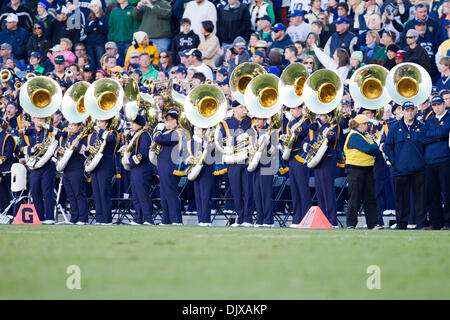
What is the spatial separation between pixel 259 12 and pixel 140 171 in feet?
18.9

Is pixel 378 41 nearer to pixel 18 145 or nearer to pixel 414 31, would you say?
pixel 414 31

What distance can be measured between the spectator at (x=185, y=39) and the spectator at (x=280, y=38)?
1872 millimetres

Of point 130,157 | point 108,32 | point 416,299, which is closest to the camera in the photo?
point 416,299

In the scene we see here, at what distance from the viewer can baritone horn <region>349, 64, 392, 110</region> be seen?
47.8ft

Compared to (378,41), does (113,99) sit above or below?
below

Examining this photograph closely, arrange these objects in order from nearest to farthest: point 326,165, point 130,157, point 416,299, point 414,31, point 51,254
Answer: point 416,299 → point 51,254 → point 326,165 → point 130,157 → point 414,31

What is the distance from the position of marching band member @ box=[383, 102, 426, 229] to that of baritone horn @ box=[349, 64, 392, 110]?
0.67m

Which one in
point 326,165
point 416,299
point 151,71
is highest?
point 151,71

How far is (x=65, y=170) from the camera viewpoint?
16.2 metres

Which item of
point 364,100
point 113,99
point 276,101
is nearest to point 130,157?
point 113,99

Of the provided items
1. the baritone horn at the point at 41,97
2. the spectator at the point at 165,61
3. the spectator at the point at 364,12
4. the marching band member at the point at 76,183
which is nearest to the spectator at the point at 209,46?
the spectator at the point at 165,61

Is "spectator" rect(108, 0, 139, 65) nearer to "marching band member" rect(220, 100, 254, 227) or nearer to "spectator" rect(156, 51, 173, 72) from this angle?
"spectator" rect(156, 51, 173, 72)

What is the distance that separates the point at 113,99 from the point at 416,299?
10.8 meters

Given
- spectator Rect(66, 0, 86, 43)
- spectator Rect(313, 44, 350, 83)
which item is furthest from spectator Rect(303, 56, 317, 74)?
spectator Rect(66, 0, 86, 43)
